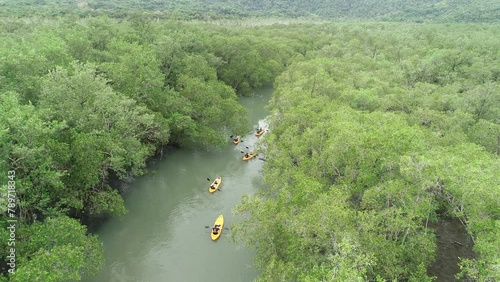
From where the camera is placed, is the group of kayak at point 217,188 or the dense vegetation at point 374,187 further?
the group of kayak at point 217,188

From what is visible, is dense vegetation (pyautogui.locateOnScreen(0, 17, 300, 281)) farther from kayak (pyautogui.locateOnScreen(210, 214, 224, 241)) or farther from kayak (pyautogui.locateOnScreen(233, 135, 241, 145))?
kayak (pyautogui.locateOnScreen(210, 214, 224, 241))

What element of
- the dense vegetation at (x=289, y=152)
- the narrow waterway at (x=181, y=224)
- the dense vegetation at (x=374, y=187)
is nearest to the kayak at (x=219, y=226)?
the narrow waterway at (x=181, y=224)

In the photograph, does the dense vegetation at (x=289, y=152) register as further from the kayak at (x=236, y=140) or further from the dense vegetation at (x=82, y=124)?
the kayak at (x=236, y=140)

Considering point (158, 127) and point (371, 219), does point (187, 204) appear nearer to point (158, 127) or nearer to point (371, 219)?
point (158, 127)

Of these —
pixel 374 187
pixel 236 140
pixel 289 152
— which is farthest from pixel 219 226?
pixel 236 140

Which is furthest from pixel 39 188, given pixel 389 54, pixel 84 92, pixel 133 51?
pixel 389 54

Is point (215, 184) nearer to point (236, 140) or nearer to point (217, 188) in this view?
point (217, 188)

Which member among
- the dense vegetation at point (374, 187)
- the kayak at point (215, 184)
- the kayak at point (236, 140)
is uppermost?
the dense vegetation at point (374, 187)

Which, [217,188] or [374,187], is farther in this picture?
[217,188]
